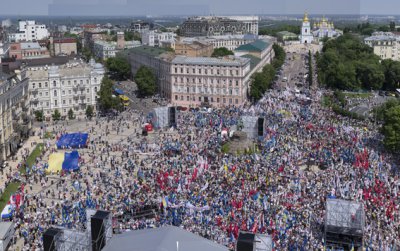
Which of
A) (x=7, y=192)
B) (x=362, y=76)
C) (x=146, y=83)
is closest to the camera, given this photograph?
(x=7, y=192)

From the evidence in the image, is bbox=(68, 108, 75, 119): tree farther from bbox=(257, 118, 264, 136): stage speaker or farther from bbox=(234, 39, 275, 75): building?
bbox=(234, 39, 275, 75): building

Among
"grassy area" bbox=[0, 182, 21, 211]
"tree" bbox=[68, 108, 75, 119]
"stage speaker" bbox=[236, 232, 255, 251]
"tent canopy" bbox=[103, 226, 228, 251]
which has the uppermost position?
"stage speaker" bbox=[236, 232, 255, 251]

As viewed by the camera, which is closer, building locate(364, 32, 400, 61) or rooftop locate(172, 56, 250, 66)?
rooftop locate(172, 56, 250, 66)

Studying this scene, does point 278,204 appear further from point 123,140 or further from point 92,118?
point 92,118

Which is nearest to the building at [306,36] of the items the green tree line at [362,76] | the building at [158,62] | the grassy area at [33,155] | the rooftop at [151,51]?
the green tree line at [362,76]

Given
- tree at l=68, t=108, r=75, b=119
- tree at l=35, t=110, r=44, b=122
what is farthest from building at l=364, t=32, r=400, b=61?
tree at l=35, t=110, r=44, b=122

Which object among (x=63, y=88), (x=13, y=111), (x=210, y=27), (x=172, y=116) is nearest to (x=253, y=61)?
(x=172, y=116)

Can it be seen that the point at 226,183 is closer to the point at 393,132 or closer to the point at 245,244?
the point at 245,244
